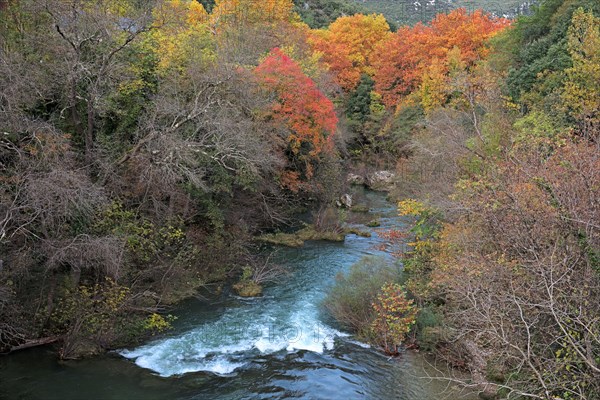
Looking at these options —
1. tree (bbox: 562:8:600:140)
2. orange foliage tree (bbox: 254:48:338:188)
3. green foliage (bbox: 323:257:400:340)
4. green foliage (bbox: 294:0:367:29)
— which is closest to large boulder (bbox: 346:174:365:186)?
orange foliage tree (bbox: 254:48:338:188)

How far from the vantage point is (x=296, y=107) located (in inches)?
906

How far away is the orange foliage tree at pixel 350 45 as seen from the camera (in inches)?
1684

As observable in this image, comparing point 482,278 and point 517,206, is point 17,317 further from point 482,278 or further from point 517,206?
point 517,206

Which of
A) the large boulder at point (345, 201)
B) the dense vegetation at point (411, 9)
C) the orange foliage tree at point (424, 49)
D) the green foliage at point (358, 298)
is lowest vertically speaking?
the green foliage at point (358, 298)

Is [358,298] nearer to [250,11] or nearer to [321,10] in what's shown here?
[250,11]

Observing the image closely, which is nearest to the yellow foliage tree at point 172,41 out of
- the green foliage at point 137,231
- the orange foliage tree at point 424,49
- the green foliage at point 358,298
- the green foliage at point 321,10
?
the green foliage at point 137,231

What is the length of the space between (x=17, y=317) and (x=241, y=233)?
10.1 meters

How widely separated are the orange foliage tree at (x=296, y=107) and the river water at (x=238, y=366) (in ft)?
32.2

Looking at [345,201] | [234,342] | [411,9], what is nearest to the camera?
[234,342]

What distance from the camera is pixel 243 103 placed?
816 inches

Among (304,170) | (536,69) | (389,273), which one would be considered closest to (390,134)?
(304,170)

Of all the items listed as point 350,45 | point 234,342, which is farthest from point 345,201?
point 350,45

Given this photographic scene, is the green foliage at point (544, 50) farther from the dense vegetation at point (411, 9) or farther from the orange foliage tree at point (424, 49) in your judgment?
the dense vegetation at point (411, 9)

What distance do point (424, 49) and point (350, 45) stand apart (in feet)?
26.1
